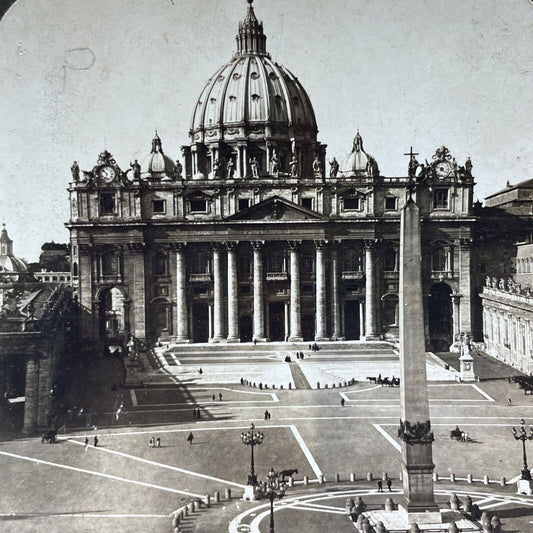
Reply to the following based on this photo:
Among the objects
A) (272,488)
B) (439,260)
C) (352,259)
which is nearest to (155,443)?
(272,488)

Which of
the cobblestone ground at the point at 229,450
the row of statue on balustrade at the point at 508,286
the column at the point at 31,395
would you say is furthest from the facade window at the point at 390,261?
the column at the point at 31,395

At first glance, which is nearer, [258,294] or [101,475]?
[101,475]

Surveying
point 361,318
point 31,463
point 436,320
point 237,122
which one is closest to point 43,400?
point 31,463

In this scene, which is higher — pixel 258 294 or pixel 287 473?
pixel 258 294

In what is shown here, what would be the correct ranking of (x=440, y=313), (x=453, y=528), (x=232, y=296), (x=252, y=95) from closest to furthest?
(x=453, y=528) → (x=232, y=296) → (x=440, y=313) → (x=252, y=95)

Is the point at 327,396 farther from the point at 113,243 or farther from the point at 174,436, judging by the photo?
the point at 113,243

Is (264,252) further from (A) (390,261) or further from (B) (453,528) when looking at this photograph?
(B) (453,528)

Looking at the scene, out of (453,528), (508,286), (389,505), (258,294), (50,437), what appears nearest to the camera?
(453,528)
